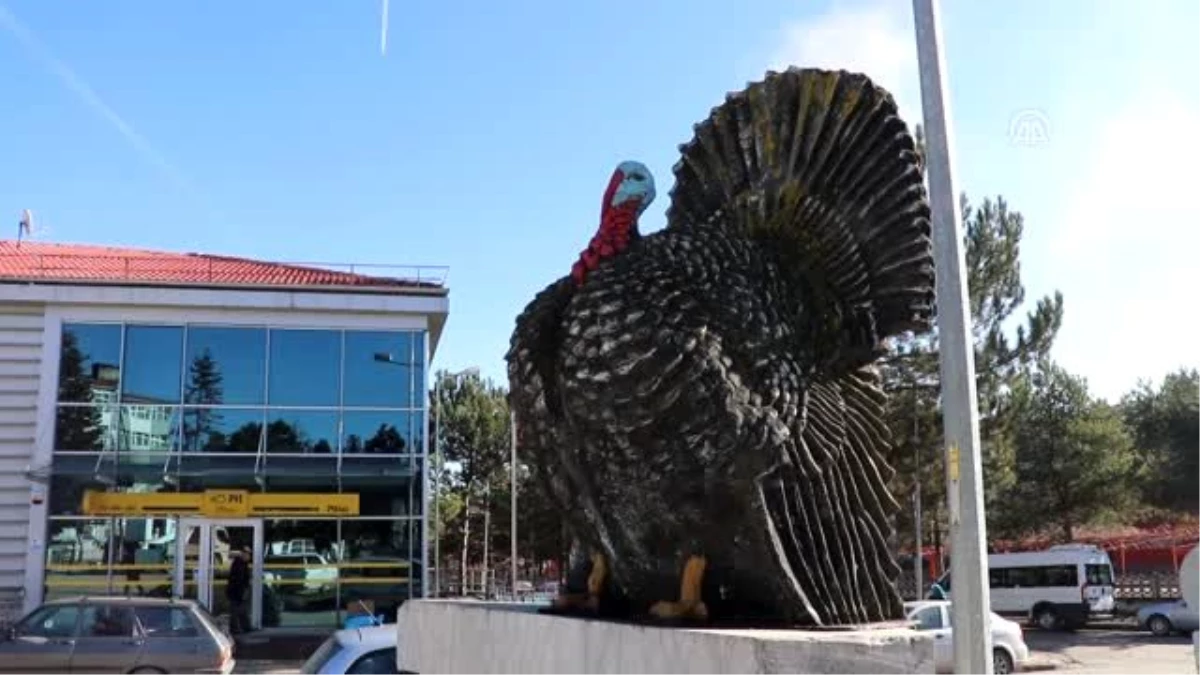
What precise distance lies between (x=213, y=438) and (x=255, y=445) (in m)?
0.86

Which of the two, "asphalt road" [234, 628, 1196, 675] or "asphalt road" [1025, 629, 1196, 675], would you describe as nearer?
"asphalt road" [234, 628, 1196, 675]

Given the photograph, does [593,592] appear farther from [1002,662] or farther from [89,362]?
[89,362]

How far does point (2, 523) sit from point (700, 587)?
22.2 m

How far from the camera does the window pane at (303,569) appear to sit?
2348 cm

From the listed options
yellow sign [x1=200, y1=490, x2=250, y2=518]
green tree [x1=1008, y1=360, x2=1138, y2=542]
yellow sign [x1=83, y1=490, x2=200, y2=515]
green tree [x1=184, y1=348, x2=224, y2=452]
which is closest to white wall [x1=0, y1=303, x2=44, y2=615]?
yellow sign [x1=83, y1=490, x2=200, y2=515]

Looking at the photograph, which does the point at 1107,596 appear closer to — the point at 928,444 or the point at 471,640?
the point at 928,444

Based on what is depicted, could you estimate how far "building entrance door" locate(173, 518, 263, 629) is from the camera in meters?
23.0

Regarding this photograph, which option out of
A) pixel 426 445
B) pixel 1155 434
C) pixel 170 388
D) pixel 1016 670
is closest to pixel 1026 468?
pixel 1155 434

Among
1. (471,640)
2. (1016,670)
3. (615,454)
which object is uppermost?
(615,454)

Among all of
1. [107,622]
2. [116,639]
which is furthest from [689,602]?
[107,622]

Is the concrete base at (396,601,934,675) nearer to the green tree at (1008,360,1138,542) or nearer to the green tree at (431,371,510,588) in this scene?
the green tree at (1008,360,1138,542)

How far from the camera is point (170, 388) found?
24.0 metres

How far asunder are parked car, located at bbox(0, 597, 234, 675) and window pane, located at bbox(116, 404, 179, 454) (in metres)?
8.95

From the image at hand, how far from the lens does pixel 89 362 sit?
23.8 meters
